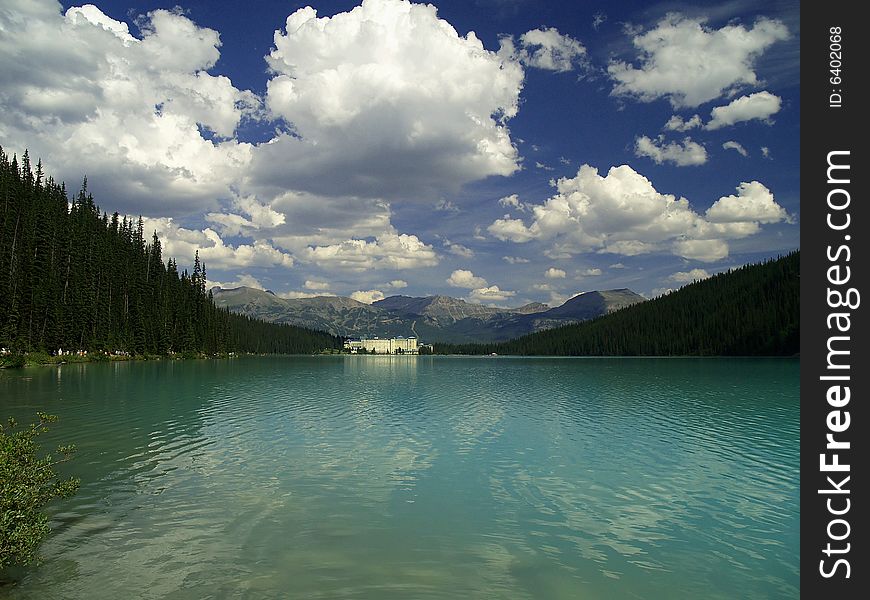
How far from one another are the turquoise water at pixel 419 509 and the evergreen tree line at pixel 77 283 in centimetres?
8106

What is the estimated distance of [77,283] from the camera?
130375 millimetres

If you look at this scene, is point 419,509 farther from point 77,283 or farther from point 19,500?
point 77,283

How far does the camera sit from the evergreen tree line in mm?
107875

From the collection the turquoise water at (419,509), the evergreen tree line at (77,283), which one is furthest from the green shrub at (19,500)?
the evergreen tree line at (77,283)

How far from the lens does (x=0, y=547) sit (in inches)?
487

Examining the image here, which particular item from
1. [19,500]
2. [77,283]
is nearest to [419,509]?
[19,500]

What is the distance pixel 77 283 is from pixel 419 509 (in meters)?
141

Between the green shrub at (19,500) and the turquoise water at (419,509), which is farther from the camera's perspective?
the turquoise water at (419,509)

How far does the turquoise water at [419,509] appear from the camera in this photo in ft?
46.0
